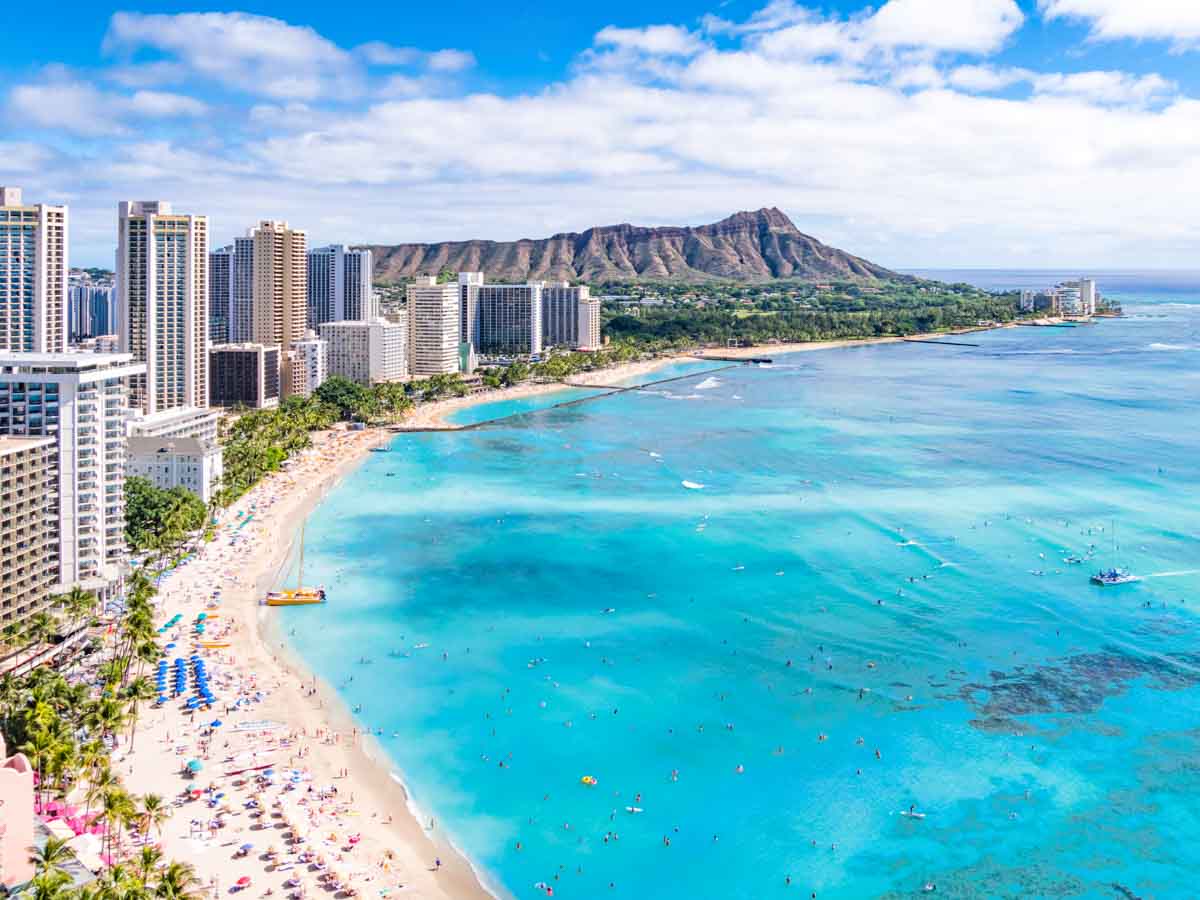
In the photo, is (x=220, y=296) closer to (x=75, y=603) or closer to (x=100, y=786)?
(x=75, y=603)

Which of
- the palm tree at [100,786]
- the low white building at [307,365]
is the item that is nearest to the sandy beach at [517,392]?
the low white building at [307,365]

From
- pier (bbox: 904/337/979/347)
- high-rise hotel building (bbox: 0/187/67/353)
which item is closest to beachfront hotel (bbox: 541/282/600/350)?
pier (bbox: 904/337/979/347)

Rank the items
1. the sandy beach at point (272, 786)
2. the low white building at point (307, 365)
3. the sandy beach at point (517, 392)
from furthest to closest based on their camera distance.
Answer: the low white building at point (307, 365)
the sandy beach at point (517, 392)
the sandy beach at point (272, 786)

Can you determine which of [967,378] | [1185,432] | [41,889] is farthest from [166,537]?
[967,378]

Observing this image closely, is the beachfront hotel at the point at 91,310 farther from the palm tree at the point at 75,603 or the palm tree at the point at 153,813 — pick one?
the palm tree at the point at 153,813

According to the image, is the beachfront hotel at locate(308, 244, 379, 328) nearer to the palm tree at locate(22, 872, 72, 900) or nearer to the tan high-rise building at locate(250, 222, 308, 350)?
the tan high-rise building at locate(250, 222, 308, 350)

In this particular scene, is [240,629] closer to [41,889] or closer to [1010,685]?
[41,889]
